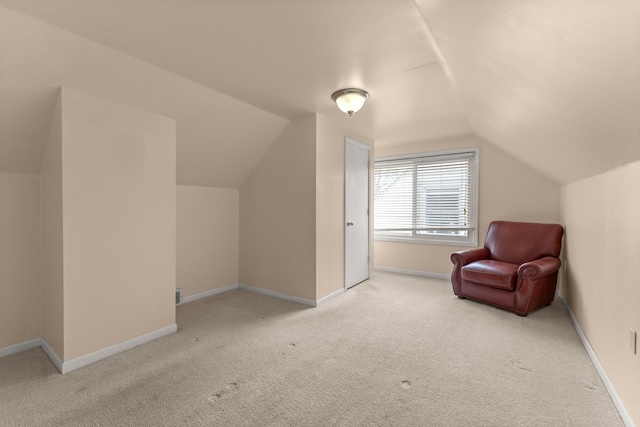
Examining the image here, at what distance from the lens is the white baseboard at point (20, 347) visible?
2402 millimetres

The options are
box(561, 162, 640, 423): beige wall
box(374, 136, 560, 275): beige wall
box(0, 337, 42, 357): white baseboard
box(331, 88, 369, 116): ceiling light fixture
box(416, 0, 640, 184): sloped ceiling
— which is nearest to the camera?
box(416, 0, 640, 184): sloped ceiling

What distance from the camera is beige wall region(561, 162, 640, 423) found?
163 cm

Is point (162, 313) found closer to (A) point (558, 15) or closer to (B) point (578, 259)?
(A) point (558, 15)

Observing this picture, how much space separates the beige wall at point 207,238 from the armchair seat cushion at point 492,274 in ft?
10.3

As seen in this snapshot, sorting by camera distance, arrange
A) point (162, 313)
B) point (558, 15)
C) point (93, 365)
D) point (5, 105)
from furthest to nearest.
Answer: point (162, 313)
point (93, 365)
point (5, 105)
point (558, 15)

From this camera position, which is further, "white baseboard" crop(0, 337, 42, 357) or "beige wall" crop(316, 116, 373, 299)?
"beige wall" crop(316, 116, 373, 299)

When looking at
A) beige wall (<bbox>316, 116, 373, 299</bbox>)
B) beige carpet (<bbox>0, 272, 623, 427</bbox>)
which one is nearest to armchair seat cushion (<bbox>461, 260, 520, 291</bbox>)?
beige carpet (<bbox>0, 272, 623, 427</bbox>)

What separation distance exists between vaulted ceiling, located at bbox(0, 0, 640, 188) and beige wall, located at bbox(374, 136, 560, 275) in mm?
1122

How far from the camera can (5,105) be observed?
6.77 ft

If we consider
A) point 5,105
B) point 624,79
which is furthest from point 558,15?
point 5,105

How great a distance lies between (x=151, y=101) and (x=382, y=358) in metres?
2.89

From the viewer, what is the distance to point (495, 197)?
4.43 m

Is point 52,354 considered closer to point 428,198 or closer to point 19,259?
point 19,259

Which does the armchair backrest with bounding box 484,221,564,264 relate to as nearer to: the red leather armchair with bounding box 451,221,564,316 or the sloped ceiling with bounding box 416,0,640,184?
the red leather armchair with bounding box 451,221,564,316
